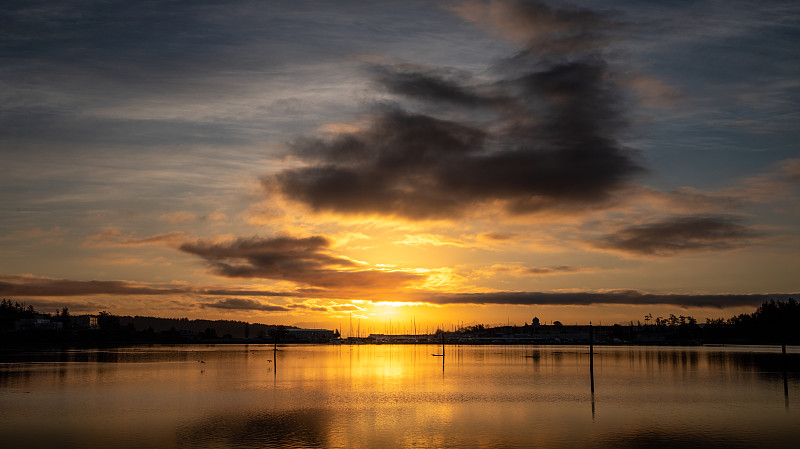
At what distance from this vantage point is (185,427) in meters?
52.6

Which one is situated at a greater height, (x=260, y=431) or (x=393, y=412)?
(x=260, y=431)

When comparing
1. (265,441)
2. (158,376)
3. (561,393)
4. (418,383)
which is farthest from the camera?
(158,376)

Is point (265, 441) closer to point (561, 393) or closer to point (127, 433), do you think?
point (127, 433)

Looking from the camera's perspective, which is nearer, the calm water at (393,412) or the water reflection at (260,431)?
the water reflection at (260,431)

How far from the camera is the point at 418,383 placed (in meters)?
99.0

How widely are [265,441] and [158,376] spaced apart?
68.2 metres

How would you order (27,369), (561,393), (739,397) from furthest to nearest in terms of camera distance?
(27,369), (561,393), (739,397)

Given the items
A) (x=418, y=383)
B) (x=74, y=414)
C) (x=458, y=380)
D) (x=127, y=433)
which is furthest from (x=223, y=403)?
(x=458, y=380)

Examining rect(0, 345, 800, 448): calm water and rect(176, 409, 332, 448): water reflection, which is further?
rect(0, 345, 800, 448): calm water

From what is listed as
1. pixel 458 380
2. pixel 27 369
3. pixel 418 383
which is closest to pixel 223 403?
pixel 418 383

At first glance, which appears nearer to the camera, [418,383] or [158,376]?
[418,383]

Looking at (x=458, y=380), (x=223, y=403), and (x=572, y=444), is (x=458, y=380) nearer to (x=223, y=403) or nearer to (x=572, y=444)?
(x=223, y=403)

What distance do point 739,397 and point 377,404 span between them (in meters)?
43.2

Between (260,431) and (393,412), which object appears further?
(393,412)
